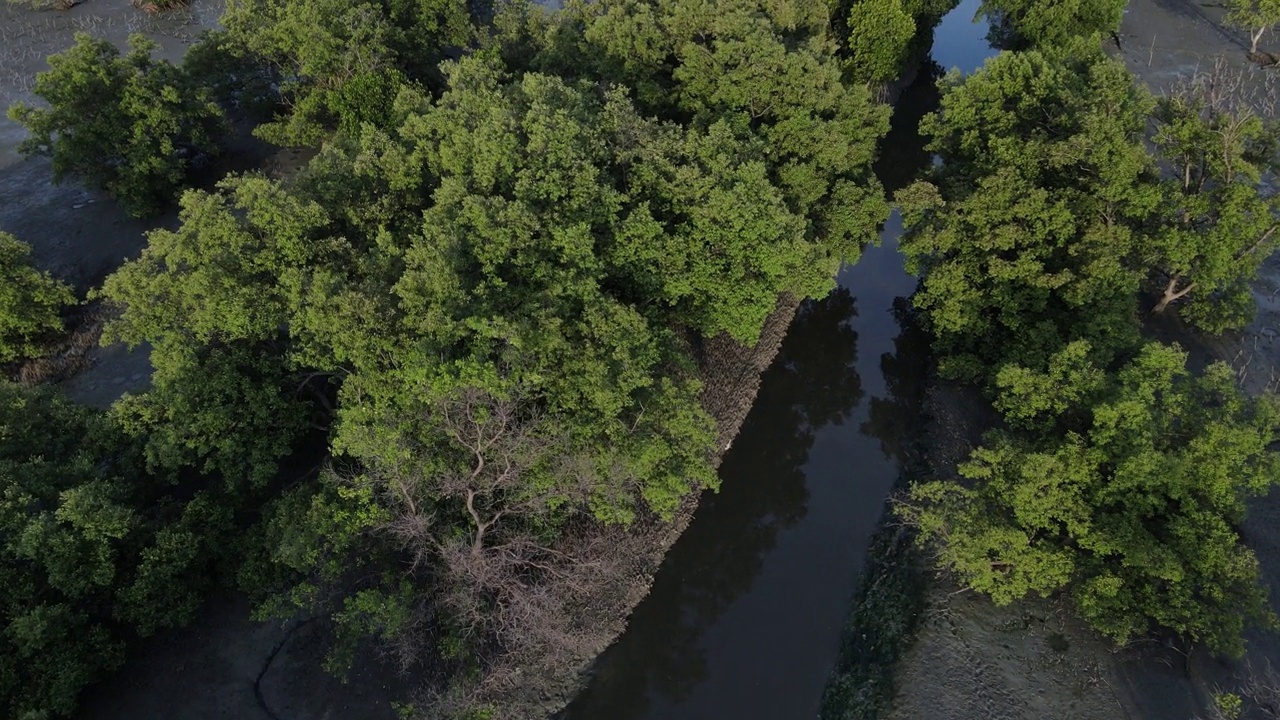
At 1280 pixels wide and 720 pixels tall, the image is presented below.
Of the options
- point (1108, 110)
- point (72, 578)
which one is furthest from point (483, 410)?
point (1108, 110)

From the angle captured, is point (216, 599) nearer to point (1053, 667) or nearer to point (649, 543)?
point (649, 543)

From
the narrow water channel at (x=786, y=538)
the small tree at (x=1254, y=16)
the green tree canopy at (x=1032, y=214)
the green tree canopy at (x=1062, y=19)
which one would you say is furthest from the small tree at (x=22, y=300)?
the small tree at (x=1254, y=16)

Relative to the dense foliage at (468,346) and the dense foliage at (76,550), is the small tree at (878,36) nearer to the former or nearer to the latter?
the dense foliage at (468,346)

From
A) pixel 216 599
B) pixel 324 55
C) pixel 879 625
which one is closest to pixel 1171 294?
pixel 879 625

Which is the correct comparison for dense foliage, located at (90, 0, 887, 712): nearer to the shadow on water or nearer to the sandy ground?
the shadow on water

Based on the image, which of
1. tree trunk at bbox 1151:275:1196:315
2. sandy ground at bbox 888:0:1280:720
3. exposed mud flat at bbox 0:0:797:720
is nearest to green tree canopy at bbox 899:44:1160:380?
tree trunk at bbox 1151:275:1196:315

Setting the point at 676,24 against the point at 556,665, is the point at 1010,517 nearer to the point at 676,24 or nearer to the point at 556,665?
the point at 556,665
